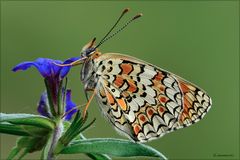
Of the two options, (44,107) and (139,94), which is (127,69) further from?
(44,107)

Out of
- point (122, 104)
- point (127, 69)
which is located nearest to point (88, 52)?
point (127, 69)

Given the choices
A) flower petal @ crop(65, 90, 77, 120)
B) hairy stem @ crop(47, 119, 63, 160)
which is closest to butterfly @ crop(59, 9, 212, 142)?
flower petal @ crop(65, 90, 77, 120)


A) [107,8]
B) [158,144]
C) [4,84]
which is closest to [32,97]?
[4,84]

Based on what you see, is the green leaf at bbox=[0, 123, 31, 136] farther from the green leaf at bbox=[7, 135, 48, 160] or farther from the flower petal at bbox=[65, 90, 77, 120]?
the flower petal at bbox=[65, 90, 77, 120]

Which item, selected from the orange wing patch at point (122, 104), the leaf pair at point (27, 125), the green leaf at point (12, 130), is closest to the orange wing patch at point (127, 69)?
the orange wing patch at point (122, 104)

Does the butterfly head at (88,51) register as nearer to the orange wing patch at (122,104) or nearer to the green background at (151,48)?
the orange wing patch at (122,104)

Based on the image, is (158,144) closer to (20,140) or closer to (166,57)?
(166,57)
